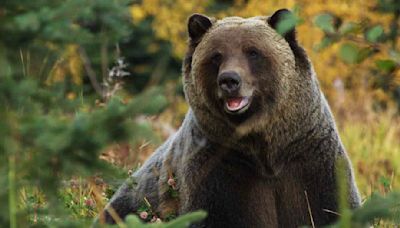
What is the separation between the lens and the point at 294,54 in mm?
5738

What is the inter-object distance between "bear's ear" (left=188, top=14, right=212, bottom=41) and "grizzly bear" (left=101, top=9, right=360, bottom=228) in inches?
4.7

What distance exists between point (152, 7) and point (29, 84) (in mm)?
13820

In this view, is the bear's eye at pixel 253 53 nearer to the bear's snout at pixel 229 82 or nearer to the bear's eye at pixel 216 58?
the bear's eye at pixel 216 58

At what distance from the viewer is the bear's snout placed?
534 centimetres

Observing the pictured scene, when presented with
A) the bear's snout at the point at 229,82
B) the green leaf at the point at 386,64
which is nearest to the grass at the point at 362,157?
the bear's snout at the point at 229,82

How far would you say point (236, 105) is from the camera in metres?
5.42

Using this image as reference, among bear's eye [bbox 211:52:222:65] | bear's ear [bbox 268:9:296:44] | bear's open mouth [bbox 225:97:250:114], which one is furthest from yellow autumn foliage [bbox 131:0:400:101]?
bear's open mouth [bbox 225:97:250:114]

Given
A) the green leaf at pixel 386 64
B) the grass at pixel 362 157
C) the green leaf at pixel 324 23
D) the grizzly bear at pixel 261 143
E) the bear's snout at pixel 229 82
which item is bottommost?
the grass at pixel 362 157

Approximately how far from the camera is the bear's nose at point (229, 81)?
210 inches

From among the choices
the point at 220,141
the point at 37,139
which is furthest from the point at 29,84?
the point at 220,141

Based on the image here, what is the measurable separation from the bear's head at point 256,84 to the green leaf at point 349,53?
2097 millimetres

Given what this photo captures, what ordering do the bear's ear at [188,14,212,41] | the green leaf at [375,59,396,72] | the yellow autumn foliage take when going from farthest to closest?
the yellow autumn foliage < the bear's ear at [188,14,212,41] < the green leaf at [375,59,396,72]

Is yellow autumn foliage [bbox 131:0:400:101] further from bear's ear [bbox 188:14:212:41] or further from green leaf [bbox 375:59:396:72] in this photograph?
green leaf [bbox 375:59:396:72]

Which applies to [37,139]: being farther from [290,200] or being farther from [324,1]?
[324,1]
